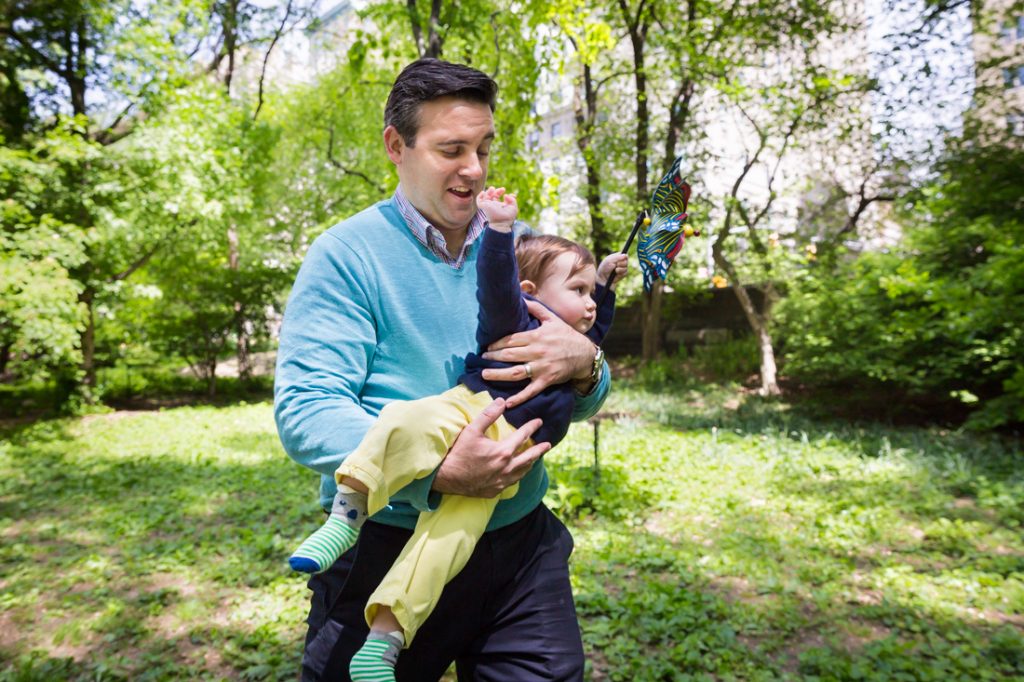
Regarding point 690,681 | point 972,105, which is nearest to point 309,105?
point 972,105

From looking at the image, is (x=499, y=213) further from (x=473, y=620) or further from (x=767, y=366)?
(x=767, y=366)

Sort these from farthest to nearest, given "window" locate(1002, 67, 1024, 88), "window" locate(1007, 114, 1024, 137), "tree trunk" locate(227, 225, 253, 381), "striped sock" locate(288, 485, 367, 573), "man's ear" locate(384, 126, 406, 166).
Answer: "tree trunk" locate(227, 225, 253, 381), "window" locate(1002, 67, 1024, 88), "window" locate(1007, 114, 1024, 137), "man's ear" locate(384, 126, 406, 166), "striped sock" locate(288, 485, 367, 573)

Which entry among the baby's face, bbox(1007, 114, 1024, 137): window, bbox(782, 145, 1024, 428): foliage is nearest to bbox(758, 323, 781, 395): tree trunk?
bbox(782, 145, 1024, 428): foliage

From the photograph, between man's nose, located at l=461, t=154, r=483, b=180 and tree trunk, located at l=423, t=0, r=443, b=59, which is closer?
man's nose, located at l=461, t=154, r=483, b=180

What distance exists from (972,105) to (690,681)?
860 cm

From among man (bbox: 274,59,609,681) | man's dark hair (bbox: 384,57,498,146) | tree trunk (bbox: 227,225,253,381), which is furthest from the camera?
tree trunk (bbox: 227,225,253,381)

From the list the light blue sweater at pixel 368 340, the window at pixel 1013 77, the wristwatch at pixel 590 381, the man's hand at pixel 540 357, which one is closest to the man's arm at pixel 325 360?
the light blue sweater at pixel 368 340

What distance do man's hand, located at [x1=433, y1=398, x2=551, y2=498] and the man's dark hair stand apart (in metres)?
0.70

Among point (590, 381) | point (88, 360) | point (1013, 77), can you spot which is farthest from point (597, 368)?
point (88, 360)

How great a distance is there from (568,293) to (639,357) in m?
15.5

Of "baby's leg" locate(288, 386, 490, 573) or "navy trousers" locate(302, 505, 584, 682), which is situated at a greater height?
"baby's leg" locate(288, 386, 490, 573)

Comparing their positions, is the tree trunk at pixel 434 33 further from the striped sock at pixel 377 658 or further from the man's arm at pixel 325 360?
the striped sock at pixel 377 658

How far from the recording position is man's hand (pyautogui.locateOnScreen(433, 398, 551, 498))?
4.47 feet

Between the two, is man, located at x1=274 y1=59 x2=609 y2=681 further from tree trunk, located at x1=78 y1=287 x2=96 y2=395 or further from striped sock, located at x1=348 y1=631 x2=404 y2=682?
tree trunk, located at x1=78 y1=287 x2=96 y2=395
